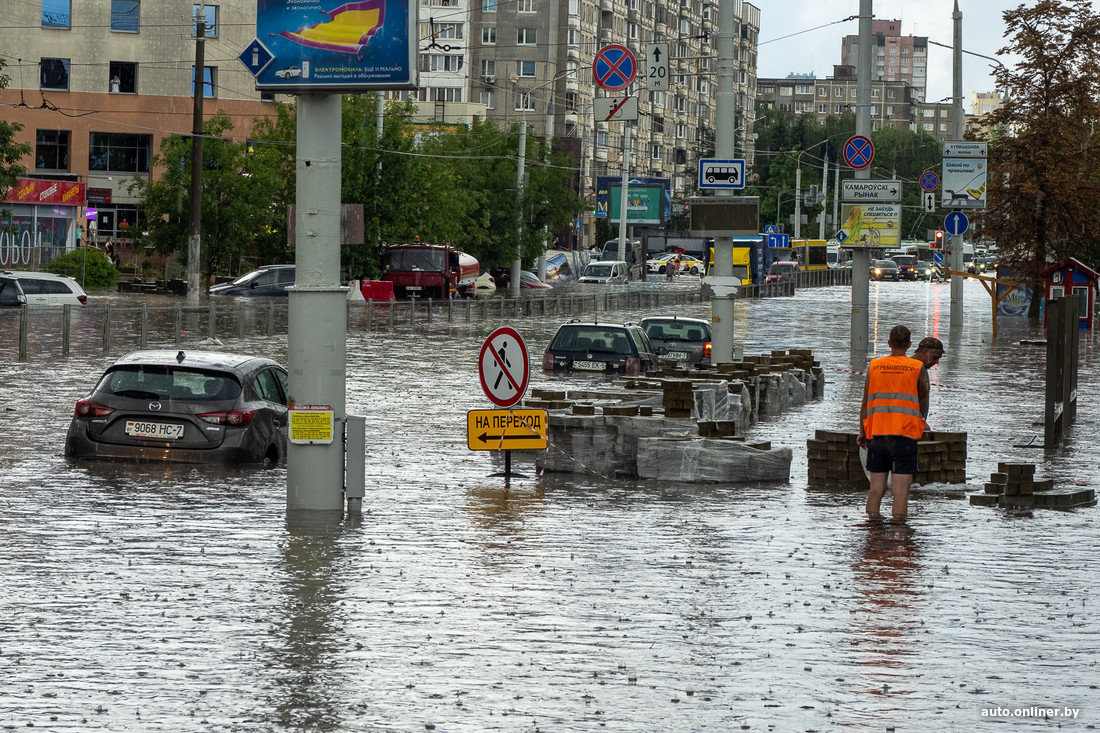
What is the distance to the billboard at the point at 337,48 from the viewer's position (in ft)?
45.0

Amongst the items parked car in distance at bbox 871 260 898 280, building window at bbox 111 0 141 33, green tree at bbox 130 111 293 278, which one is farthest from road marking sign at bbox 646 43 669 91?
parked car in distance at bbox 871 260 898 280

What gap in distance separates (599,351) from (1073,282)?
34.5 feet

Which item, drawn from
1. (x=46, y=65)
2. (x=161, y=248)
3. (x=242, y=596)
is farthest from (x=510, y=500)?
(x=46, y=65)

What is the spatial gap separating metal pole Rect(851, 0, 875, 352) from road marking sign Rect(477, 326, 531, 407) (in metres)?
21.4

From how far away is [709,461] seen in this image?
16828mm

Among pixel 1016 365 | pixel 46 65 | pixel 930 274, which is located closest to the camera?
pixel 1016 365

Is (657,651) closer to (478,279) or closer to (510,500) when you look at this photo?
(510,500)

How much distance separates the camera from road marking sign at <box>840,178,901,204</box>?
36938mm

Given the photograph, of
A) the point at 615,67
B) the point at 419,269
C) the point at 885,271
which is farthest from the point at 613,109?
the point at 885,271

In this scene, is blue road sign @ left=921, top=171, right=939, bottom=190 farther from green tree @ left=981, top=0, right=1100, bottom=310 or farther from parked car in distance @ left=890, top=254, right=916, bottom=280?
parked car in distance @ left=890, top=254, right=916, bottom=280

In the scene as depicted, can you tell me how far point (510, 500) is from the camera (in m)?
15.2

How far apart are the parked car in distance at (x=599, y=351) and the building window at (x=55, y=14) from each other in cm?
6016

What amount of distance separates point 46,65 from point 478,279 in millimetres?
24722

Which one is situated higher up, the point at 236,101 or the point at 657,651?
the point at 236,101
